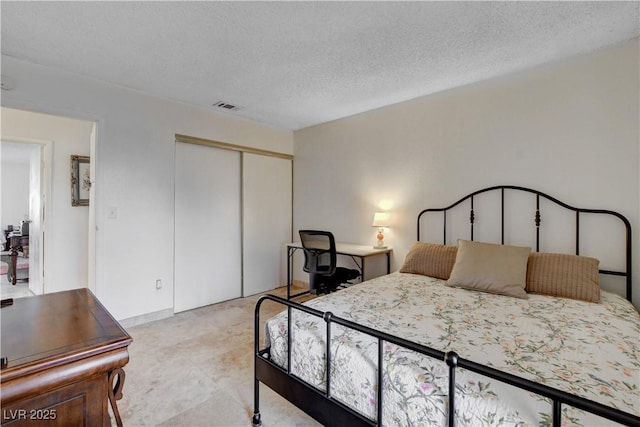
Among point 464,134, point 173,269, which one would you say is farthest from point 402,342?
point 173,269

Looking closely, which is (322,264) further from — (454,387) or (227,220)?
(454,387)

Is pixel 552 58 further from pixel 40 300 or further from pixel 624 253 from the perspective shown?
pixel 40 300

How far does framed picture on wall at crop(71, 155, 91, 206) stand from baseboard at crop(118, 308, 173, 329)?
157 cm

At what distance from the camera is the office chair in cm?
315

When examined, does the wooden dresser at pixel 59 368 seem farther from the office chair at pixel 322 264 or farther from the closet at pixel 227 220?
the closet at pixel 227 220

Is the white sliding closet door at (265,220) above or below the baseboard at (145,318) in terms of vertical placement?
above

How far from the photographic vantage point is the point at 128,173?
3.01 m

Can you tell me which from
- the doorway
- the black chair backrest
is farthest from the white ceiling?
the doorway

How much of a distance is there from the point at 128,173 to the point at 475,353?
324 centimetres

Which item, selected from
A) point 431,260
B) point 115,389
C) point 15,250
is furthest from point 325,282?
point 15,250

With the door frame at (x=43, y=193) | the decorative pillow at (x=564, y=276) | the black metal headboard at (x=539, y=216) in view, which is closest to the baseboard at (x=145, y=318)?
the door frame at (x=43, y=193)

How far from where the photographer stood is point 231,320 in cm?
318

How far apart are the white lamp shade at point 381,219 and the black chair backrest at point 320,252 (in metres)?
0.57

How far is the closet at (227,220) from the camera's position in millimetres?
3457
